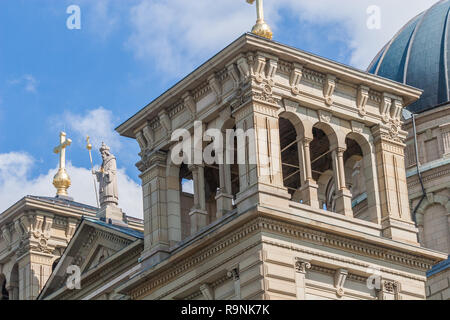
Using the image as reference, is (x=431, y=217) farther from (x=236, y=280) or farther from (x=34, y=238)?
(x=236, y=280)

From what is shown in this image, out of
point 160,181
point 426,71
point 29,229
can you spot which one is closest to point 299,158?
point 160,181

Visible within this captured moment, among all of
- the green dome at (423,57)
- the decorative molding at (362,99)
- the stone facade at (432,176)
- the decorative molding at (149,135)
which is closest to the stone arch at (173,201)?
the decorative molding at (149,135)

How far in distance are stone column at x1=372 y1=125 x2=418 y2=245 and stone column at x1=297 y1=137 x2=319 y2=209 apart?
2704 millimetres

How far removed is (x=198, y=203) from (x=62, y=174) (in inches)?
850

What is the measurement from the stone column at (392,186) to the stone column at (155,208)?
7908mm

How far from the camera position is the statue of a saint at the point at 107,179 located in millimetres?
64375

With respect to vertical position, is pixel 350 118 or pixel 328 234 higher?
pixel 350 118

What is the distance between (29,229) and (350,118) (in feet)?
65.5

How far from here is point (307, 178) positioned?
52.4 metres

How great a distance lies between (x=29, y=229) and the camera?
68312 millimetres

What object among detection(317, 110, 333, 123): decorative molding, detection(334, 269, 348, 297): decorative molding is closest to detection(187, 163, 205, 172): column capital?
detection(317, 110, 333, 123): decorative molding

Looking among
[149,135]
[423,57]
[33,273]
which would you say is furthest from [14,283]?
[423,57]

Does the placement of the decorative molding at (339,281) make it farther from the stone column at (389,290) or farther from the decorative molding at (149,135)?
the decorative molding at (149,135)
